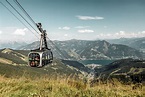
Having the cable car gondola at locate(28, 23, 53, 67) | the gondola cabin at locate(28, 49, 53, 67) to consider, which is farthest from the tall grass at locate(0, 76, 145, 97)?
the gondola cabin at locate(28, 49, 53, 67)

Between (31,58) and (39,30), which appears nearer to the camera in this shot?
(39,30)

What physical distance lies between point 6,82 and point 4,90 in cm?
205

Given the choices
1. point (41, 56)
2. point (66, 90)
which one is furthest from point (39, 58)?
point (66, 90)

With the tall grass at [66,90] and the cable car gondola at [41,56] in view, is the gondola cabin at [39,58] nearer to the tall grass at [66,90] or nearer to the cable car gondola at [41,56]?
the cable car gondola at [41,56]

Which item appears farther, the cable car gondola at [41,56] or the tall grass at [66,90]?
the cable car gondola at [41,56]

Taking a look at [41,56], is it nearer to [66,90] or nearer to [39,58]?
[39,58]

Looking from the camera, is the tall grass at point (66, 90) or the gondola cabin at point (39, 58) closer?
the tall grass at point (66, 90)

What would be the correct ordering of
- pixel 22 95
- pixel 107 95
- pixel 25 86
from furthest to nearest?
1. pixel 25 86
2. pixel 107 95
3. pixel 22 95

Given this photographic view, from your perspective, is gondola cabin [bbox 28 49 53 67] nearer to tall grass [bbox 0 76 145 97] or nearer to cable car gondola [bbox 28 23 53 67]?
cable car gondola [bbox 28 23 53 67]

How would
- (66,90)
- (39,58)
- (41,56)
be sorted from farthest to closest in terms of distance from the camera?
(39,58) → (41,56) → (66,90)

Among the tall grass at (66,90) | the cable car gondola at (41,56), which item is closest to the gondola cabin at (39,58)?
the cable car gondola at (41,56)

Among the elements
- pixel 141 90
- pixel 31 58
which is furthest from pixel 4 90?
pixel 31 58

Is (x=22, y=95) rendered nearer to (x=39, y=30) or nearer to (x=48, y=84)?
(x=48, y=84)

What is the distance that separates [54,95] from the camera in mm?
9797
